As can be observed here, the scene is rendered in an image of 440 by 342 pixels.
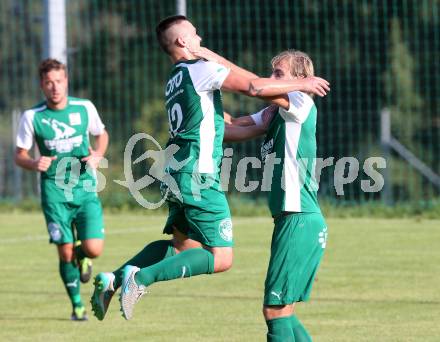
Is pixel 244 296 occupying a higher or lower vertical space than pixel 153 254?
lower

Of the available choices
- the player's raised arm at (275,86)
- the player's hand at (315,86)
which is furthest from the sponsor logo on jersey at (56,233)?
the player's hand at (315,86)

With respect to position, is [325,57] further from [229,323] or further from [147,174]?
[229,323]

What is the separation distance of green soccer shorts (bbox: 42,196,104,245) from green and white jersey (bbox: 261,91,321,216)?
3516mm

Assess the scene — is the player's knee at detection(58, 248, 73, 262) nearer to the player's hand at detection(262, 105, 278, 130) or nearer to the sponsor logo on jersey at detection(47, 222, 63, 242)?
the sponsor logo on jersey at detection(47, 222, 63, 242)

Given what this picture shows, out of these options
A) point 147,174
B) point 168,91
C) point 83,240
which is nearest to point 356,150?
point 147,174

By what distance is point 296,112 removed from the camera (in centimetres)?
623

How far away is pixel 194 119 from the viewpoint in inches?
263

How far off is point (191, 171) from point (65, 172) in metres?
3.16

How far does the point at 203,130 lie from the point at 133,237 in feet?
28.7

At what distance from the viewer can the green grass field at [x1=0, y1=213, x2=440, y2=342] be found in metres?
8.20

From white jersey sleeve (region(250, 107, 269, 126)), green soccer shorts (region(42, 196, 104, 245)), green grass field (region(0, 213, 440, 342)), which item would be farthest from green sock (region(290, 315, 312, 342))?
green soccer shorts (region(42, 196, 104, 245))

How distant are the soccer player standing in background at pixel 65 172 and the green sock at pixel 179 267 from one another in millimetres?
2966

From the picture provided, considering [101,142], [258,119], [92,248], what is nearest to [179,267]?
[258,119]

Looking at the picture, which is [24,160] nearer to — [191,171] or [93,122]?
[93,122]
